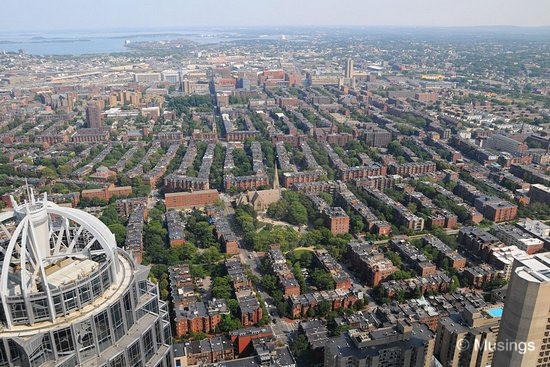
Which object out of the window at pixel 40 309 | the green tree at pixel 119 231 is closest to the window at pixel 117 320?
the window at pixel 40 309

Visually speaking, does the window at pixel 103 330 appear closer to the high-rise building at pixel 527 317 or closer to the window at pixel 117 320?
the window at pixel 117 320

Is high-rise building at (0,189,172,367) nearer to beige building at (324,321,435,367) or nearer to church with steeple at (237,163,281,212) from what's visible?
beige building at (324,321,435,367)

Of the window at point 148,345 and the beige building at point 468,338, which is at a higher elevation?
the window at point 148,345

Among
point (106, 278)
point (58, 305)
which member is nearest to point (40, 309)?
point (58, 305)

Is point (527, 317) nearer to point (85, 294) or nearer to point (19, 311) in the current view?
point (85, 294)

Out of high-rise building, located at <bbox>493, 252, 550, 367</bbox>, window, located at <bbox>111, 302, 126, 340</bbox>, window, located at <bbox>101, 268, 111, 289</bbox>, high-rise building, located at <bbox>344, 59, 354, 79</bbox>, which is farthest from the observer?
high-rise building, located at <bbox>344, 59, 354, 79</bbox>

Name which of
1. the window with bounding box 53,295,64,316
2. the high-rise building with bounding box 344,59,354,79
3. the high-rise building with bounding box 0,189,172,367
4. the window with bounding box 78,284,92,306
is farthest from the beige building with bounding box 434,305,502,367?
the high-rise building with bounding box 344,59,354,79

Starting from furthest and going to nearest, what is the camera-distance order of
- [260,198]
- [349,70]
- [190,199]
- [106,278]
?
[349,70], [190,199], [260,198], [106,278]
